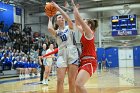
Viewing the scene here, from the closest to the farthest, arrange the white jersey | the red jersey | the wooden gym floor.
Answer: the red jersey < the white jersey < the wooden gym floor

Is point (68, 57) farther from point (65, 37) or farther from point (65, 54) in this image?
point (65, 37)

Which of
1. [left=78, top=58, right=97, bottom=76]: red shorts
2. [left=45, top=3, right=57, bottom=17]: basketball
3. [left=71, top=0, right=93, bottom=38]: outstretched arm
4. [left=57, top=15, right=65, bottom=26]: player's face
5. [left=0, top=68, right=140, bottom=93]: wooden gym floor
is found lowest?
[left=0, top=68, right=140, bottom=93]: wooden gym floor

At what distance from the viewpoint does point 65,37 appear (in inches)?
196

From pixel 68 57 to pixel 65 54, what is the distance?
9 centimetres

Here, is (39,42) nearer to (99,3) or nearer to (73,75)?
(99,3)

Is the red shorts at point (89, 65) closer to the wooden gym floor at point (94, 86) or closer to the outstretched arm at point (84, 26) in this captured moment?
the outstretched arm at point (84, 26)

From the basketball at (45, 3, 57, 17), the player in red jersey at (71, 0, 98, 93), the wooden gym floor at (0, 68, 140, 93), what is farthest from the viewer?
the wooden gym floor at (0, 68, 140, 93)

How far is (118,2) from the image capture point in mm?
30938

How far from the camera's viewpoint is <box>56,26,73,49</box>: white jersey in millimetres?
4992

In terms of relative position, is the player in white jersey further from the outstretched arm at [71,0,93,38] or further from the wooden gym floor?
the wooden gym floor

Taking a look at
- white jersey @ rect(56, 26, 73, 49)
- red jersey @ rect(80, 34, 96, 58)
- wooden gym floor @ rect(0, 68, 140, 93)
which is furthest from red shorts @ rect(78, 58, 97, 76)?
wooden gym floor @ rect(0, 68, 140, 93)

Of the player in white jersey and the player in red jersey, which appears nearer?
the player in red jersey

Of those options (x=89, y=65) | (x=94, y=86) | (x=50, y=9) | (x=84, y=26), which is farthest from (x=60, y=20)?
(x=94, y=86)

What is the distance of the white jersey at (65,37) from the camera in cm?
499
